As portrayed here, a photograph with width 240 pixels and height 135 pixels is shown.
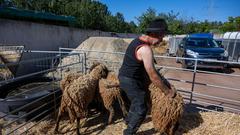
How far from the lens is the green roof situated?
11745mm

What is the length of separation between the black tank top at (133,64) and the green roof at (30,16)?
10.2m

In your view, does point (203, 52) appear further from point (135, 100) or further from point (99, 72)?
point (135, 100)

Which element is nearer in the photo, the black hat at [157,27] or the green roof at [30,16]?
the black hat at [157,27]

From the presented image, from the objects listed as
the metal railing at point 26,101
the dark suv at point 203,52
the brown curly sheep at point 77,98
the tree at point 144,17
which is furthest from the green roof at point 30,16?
the tree at point 144,17

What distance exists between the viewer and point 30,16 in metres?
13.8

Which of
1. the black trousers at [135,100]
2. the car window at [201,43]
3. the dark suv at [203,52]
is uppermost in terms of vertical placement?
the car window at [201,43]

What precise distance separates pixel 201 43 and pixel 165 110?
10.1 m

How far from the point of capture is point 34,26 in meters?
11.4

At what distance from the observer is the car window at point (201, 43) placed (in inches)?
496

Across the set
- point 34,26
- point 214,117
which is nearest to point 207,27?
point 34,26


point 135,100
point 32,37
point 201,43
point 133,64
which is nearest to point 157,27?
point 133,64

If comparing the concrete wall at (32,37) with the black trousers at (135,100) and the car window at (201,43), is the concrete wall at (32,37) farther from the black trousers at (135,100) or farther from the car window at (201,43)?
the car window at (201,43)

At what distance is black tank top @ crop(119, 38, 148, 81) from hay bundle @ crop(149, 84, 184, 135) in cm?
48

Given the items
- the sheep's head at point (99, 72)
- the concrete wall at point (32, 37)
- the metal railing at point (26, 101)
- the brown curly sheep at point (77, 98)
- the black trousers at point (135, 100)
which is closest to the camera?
the black trousers at point (135, 100)
